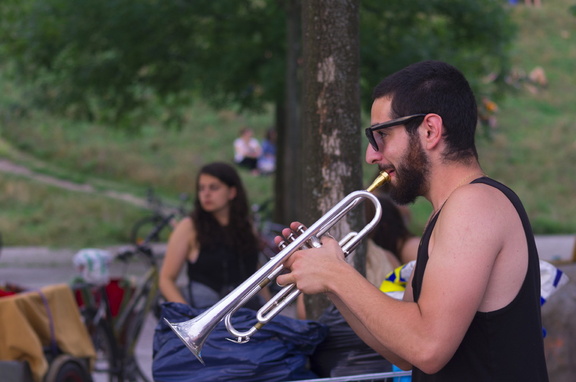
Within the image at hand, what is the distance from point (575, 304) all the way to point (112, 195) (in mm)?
14505

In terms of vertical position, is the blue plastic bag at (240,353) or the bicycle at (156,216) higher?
the bicycle at (156,216)

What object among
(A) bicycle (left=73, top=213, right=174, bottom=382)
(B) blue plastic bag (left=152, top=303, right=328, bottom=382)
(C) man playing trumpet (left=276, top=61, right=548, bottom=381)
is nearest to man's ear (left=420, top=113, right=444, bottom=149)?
(C) man playing trumpet (left=276, top=61, right=548, bottom=381)

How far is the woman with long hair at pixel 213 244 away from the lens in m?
5.42

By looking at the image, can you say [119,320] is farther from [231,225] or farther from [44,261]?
[44,261]

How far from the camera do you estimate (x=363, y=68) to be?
32.6ft

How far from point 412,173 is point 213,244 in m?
3.28

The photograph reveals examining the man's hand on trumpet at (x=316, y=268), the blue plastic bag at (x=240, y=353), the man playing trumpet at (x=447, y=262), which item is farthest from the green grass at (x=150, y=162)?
the man's hand on trumpet at (x=316, y=268)

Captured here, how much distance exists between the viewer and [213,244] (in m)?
5.53

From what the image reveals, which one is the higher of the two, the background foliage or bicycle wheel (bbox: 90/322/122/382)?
the background foliage

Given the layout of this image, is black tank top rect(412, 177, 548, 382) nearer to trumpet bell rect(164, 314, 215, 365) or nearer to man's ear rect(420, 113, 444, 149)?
man's ear rect(420, 113, 444, 149)

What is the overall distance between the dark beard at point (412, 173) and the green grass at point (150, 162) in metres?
10.1

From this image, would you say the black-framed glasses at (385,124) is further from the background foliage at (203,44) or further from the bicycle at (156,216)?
the background foliage at (203,44)

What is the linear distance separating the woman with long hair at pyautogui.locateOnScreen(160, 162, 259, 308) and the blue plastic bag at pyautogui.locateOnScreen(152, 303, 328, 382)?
1.91m

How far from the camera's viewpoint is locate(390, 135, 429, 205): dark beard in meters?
2.36
